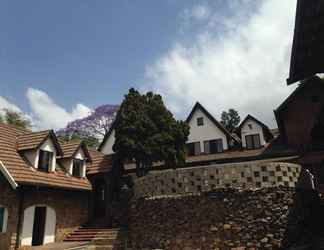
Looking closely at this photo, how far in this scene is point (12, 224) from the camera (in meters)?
13.0

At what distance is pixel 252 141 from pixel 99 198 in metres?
13.5

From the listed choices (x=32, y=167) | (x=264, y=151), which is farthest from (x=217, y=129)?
(x=32, y=167)

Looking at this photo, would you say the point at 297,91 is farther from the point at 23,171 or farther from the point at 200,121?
the point at 23,171

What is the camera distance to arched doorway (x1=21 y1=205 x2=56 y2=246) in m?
13.9

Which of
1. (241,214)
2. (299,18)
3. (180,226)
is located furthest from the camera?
(180,226)

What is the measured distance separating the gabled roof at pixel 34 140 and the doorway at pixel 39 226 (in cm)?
329

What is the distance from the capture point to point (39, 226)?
14.9 m

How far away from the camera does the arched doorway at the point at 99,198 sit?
1922 centimetres

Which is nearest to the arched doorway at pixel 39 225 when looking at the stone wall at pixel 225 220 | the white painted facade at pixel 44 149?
the white painted facade at pixel 44 149

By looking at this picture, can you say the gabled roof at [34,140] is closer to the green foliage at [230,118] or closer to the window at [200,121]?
the window at [200,121]

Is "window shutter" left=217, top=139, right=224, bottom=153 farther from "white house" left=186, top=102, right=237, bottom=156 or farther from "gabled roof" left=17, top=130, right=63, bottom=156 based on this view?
"gabled roof" left=17, top=130, right=63, bottom=156

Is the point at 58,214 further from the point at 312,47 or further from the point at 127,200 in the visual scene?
the point at 312,47

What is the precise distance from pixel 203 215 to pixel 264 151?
1060cm

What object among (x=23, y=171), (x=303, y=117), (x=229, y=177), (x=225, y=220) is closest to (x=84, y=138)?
(x=23, y=171)
